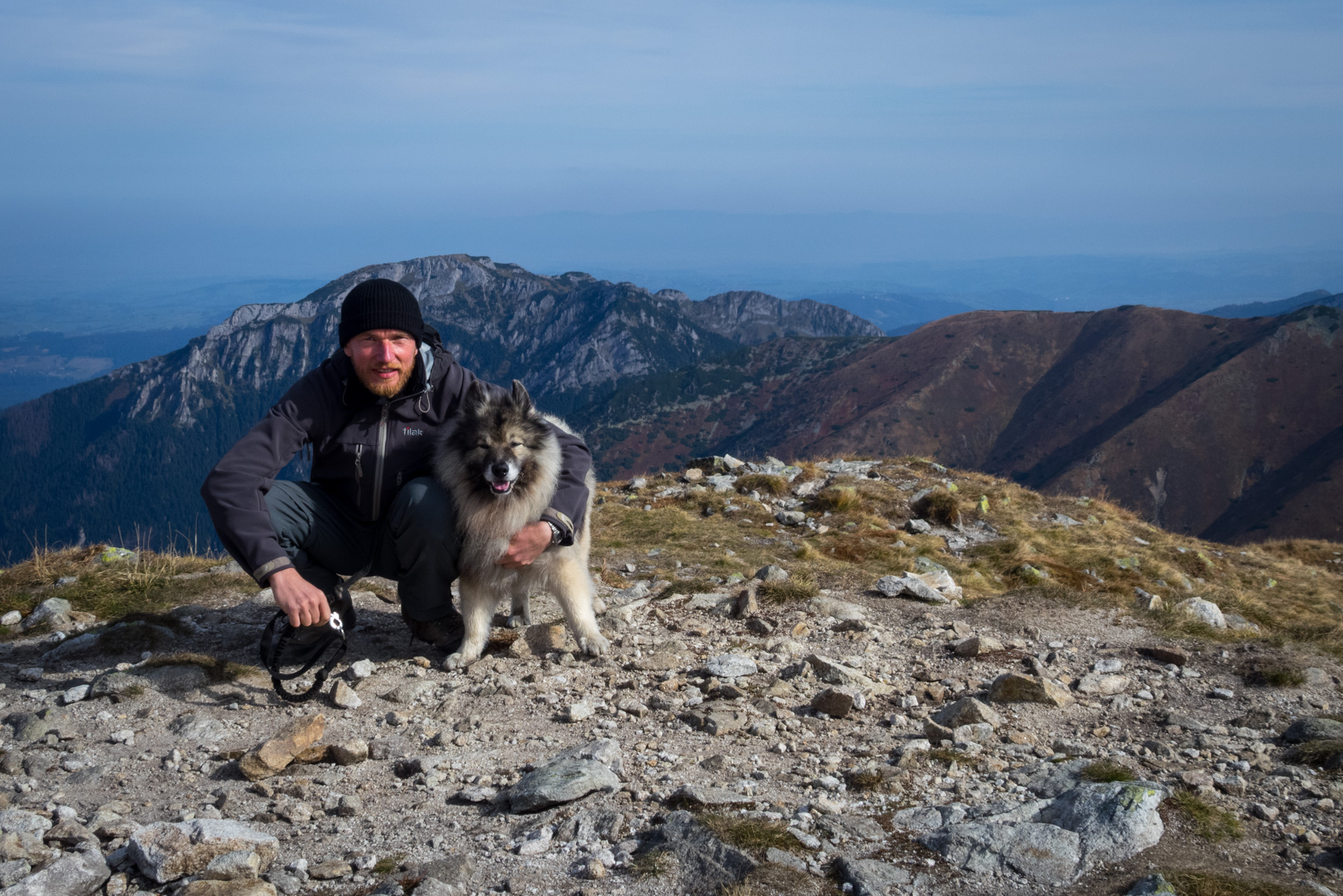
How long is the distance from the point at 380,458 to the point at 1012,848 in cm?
445

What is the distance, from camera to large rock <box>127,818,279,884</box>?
3299mm

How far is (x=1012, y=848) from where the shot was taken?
134 inches

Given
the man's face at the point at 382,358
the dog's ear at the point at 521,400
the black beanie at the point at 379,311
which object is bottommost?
the dog's ear at the point at 521,400

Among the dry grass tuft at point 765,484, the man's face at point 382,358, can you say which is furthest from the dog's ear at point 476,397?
the dry grass tuft at point 765,484

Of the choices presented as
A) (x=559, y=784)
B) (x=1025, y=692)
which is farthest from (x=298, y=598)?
(x=1025, y=692)

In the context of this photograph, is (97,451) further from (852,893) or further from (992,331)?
(852,893)

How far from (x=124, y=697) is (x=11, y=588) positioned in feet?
13.2

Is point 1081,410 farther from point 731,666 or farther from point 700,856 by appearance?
point 700,856

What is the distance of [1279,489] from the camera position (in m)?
106

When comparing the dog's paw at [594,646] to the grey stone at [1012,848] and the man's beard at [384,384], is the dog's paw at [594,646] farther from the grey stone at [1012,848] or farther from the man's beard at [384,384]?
the grey stone at [1012,848]

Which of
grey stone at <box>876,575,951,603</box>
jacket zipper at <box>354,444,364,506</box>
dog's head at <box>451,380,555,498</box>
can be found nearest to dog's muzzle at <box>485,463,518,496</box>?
dog's head at <box>451,380,555,498</box>

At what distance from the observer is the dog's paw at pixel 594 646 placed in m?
6.01

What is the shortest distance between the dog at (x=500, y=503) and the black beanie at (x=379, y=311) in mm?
625

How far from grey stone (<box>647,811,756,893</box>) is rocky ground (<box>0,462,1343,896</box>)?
0.05 feet
